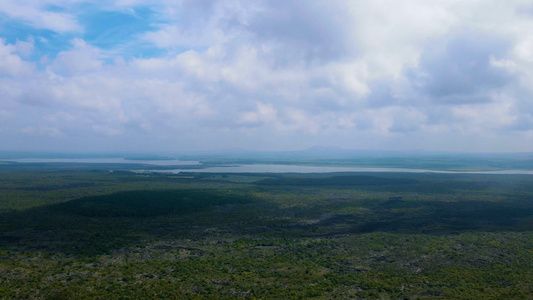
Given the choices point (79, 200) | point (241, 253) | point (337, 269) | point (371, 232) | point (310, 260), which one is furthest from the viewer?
point (79, 200)

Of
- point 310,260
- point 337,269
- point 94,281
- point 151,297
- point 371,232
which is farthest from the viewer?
point 371,232

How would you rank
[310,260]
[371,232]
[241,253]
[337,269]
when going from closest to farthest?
1. [337,269]
2. [310,260]
3. [241,253]
4. [371,232]

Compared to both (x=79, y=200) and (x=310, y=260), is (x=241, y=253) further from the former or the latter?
(x=79, y=200)

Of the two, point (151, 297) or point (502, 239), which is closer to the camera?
point (151, 297)

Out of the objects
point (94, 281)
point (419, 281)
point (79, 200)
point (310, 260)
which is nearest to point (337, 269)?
point (310, 260)

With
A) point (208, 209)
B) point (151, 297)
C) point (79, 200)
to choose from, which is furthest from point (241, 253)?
point (79, 200)

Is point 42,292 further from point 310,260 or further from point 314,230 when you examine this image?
point 314,230
